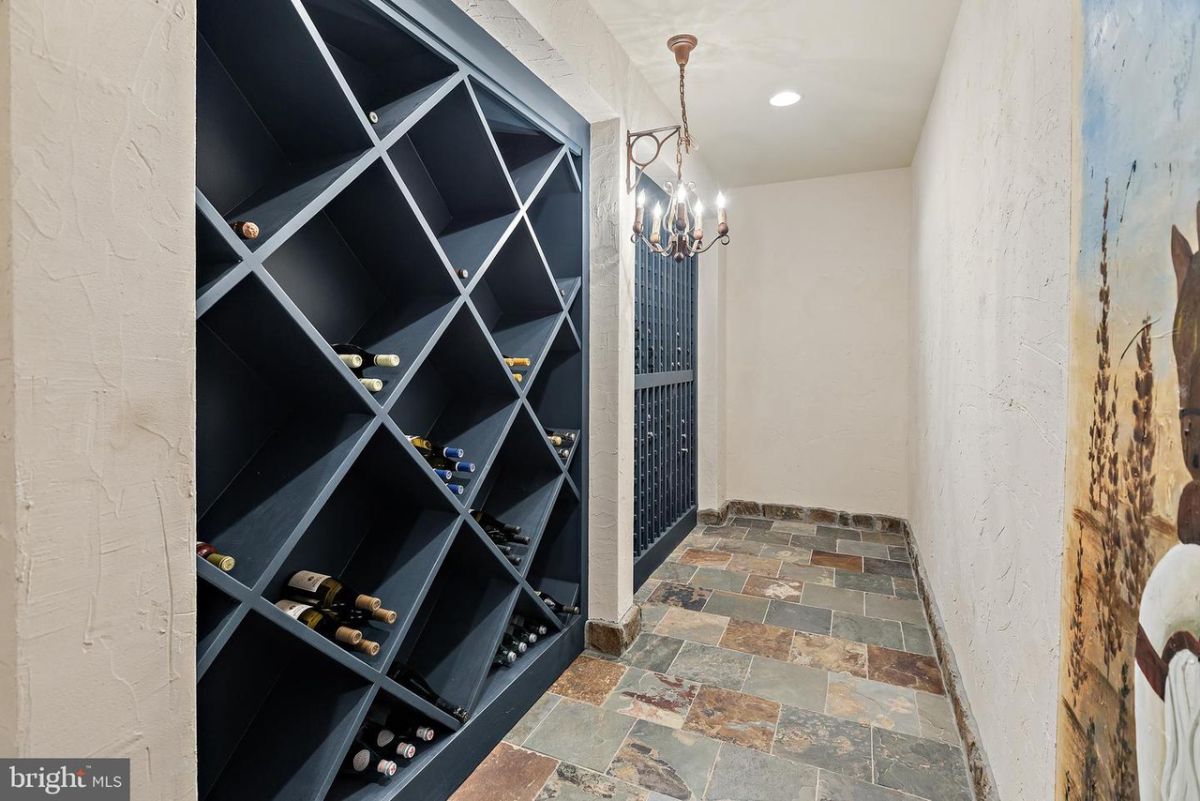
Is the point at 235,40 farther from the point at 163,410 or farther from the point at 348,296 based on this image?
the point at 163,410

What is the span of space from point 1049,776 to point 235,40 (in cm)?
200

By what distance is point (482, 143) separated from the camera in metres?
1.60

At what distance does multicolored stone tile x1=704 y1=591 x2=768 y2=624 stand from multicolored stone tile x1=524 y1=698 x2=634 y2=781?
0.93 meters

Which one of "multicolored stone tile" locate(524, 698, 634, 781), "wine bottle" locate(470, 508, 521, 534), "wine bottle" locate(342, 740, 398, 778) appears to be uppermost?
"wine bottle" locate(470, 508, 521, 534)

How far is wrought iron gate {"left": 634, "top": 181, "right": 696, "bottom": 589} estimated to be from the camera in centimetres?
296

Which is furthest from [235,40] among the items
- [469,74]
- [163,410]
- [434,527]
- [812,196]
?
[812,196]

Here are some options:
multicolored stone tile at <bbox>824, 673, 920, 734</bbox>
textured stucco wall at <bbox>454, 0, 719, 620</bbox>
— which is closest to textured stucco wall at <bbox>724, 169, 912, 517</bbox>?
textured stucco wall at <bbox>454, 0, 719, 620</bbox>

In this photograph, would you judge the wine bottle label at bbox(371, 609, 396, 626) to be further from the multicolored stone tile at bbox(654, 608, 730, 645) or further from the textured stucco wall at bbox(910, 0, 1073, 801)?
the multicolored stone tile at bbox(654, 608, 730, 645)

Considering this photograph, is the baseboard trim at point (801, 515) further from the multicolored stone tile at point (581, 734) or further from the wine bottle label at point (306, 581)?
the wine bottle label at point (306, 581)

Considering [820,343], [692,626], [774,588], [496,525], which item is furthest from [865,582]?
[496,525]

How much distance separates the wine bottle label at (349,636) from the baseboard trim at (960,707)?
1.48 metres

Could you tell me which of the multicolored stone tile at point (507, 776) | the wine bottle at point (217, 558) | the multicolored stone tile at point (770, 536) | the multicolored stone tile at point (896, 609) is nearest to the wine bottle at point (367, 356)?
the wine bottle at point (217, 558)

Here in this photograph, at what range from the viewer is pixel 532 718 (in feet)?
5.89

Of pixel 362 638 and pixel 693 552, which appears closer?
pixel 362 638
